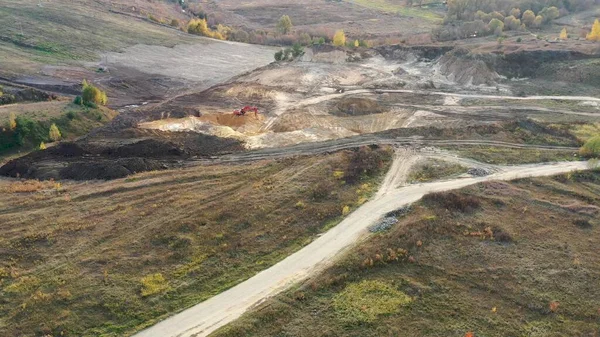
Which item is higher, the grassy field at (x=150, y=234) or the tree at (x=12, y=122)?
the tree at (x=12, y=122)

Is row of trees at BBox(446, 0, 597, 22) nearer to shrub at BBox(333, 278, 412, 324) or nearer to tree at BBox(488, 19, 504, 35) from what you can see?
tree at BBox(488, 19, 504, 35)

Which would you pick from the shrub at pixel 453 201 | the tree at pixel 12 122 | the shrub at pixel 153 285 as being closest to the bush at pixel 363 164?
the shrub at pixel 453 201

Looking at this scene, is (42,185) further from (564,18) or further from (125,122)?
(564,18)

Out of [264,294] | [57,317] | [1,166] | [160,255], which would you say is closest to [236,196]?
[160,255]

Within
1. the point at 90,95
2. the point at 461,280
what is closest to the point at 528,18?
the point at 90,95

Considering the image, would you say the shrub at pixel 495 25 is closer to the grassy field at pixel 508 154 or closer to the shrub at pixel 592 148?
the shrub at pixel 592 148

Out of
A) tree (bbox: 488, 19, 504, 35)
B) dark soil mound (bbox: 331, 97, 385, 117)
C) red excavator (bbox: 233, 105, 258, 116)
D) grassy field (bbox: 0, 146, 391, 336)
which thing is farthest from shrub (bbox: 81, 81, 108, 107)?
tree (bbox: 488, 19, 504, 35)

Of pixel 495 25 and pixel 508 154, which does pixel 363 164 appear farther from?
pixel 495 25
